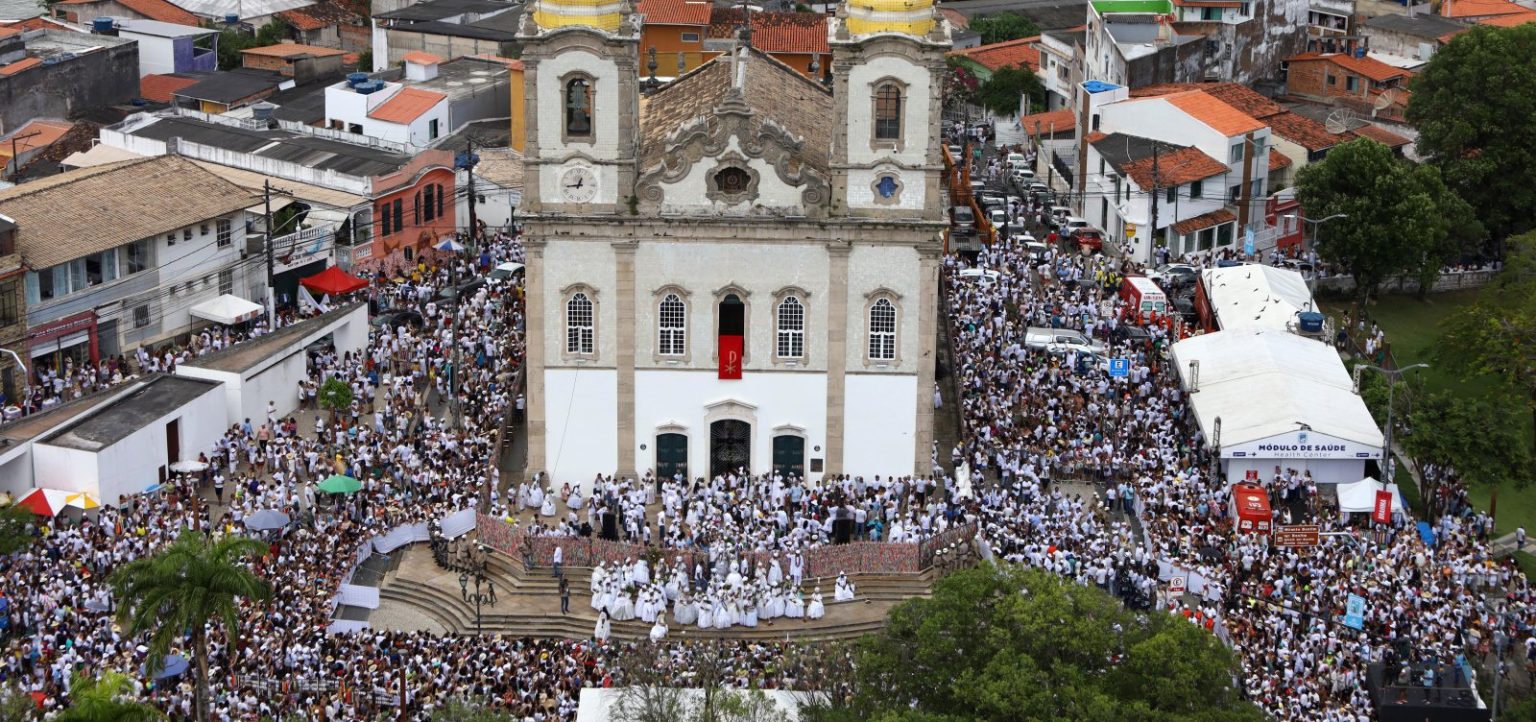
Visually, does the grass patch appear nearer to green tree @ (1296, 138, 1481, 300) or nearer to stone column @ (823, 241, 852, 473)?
green tree @ (1296, 138, 1481, 300)

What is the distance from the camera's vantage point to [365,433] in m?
68.1

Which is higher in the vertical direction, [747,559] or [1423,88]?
[1423,88]

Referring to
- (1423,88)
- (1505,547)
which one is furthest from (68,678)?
(1423,88)

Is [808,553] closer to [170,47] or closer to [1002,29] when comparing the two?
[170,47]

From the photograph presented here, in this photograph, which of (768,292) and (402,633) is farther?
(768,292)

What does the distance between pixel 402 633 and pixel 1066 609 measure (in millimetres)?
17476

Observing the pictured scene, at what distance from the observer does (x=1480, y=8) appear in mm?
121062

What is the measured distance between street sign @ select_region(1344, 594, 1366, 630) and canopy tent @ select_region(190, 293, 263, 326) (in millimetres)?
38342

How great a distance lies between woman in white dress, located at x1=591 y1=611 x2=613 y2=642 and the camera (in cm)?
5716

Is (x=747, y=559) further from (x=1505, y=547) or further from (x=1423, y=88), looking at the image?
(x=1423, y=88)

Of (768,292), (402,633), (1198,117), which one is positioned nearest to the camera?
(402,633)

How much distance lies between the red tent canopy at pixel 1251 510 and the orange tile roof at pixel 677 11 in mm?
53661

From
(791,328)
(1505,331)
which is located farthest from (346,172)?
(1505,331)

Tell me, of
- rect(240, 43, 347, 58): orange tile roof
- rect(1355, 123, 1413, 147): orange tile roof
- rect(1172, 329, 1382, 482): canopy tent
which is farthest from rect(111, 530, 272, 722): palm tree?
rect(240, 43, 347, 58): orange tile roof
